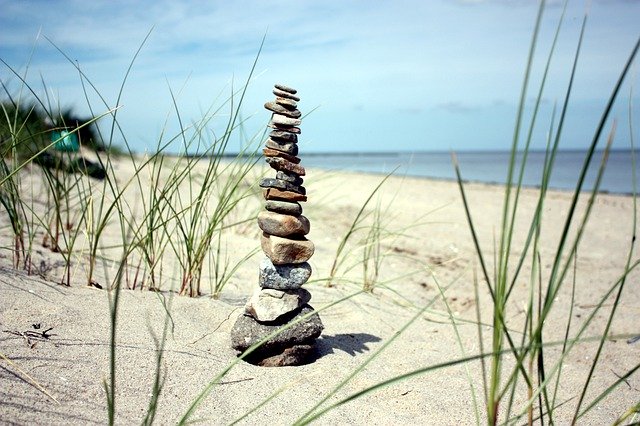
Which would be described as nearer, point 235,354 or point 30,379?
point 30,379

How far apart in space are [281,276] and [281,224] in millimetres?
197

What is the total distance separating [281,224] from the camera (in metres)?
2.16

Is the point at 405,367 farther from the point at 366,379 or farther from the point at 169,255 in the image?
the point at 169,255

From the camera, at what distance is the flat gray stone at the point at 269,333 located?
6.98ft

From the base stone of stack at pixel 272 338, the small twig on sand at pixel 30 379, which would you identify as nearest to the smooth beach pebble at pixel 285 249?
the base stone of stack at pixel 272 338

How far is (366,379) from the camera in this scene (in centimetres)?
214

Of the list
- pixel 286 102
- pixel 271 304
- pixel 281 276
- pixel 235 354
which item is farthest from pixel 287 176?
pixel 235 354

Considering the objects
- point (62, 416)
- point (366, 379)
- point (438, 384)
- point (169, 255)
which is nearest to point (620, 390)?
point (438, 384)

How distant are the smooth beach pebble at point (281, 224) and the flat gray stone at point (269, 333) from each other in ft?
1.03

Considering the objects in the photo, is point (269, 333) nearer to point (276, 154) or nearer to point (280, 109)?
point (276, 154)

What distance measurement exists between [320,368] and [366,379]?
174mm

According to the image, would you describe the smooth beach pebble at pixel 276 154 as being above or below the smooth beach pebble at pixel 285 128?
below

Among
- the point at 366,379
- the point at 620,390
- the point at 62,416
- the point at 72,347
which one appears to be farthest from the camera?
the point at 620,390

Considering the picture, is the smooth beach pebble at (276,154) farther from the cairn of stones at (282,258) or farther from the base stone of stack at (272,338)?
the base stone of stack at (272,338)
